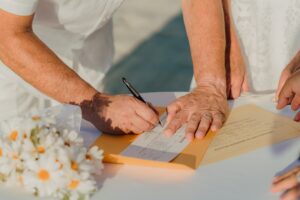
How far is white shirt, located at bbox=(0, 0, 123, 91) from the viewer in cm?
221

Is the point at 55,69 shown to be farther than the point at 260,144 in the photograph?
Yes

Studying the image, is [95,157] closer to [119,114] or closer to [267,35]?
[119,114]

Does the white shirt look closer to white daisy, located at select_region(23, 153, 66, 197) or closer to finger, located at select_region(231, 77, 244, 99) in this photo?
finger, located at select_region(231, 77, 244, 99)

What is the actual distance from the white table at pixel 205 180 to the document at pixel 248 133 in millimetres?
32

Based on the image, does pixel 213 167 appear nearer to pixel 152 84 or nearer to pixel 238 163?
pixel 238 163

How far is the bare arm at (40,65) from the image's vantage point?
1.86 meters

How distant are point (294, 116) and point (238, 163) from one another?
0.34 m

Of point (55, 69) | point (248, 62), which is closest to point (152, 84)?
point (248, 62)

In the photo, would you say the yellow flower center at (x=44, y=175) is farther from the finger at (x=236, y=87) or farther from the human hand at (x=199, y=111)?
the finger at (x=236, y=87)

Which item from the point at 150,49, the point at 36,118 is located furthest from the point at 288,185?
the point at 150,49

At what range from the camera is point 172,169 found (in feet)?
5.14

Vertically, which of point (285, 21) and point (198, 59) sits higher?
point (198, 59)

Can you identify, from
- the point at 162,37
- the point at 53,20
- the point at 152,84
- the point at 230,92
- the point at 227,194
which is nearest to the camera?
the point at 227,194

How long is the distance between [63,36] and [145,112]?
68cm
